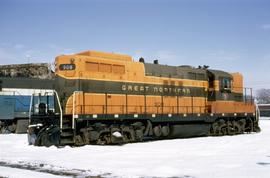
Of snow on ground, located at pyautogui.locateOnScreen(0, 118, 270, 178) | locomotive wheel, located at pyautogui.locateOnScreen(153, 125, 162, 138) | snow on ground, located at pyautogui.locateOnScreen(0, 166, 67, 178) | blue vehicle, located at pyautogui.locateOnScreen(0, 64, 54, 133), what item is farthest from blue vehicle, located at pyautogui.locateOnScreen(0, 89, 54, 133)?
snow on ground, located at pyautogui.locateOnScreen(0, 166, 67, 178)

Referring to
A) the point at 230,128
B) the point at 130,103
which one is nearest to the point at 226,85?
the point at 230,128

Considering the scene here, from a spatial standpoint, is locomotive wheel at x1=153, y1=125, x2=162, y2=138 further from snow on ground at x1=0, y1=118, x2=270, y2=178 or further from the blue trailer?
the blue trailer

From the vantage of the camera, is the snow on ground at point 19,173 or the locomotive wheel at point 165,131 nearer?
the snow on ground at point 19,173

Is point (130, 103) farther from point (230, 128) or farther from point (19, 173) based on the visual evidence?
point (19, 173)

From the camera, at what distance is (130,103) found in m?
16.1

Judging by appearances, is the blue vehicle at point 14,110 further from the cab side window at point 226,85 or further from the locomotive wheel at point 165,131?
the cab side window at point 226,85

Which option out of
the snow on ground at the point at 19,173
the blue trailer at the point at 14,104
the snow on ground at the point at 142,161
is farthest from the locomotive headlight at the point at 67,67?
the blue trailer at the point at 14,104

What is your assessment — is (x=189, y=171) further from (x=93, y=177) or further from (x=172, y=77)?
(x=172, y=77)

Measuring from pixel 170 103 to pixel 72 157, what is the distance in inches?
314

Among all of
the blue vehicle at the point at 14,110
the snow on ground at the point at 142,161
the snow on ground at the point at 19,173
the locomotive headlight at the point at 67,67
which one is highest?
the locomotive headlight at the point at 67,67

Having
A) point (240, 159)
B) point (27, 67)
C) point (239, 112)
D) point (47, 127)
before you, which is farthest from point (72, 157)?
point (27, 67)

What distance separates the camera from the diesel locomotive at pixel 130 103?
1428 cm

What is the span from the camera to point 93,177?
797 centimetres

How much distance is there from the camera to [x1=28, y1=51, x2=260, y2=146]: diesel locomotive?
14.3 m
